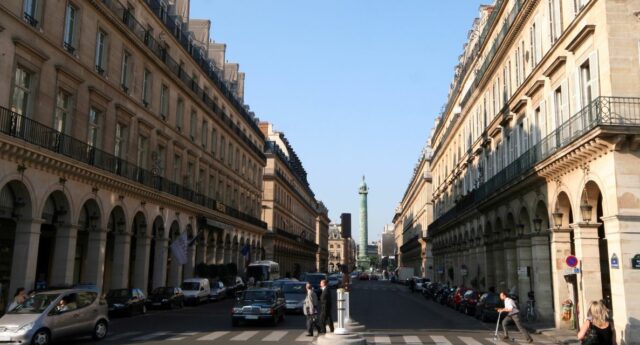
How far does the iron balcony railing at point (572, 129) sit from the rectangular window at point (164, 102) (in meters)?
20.9

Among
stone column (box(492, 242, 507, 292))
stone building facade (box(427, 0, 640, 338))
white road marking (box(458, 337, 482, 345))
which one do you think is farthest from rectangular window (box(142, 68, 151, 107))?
white road marking (box(458, 337, 482, 345))

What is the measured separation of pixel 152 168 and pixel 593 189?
81.7 ft

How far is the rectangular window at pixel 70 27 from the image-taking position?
25531 mm

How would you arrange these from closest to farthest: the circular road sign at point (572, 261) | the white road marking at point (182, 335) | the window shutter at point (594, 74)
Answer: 1. the white road marking at point (182, 335)
2. the window shutter at point (594, 74)
3. the circular road sign at point (572, 261)

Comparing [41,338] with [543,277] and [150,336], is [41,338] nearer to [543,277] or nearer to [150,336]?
[150,336]

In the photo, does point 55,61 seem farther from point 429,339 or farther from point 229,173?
point 229,173

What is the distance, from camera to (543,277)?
25312 mm

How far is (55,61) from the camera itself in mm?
24312

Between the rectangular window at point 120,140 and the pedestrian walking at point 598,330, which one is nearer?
the pedestrian walking at point 598,330

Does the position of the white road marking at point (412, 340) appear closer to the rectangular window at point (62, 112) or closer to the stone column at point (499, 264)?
the stone column at point (499, 264)

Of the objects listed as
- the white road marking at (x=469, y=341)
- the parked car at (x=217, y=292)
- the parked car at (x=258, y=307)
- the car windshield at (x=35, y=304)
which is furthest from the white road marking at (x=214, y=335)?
the parked car at (x=217, y=292)

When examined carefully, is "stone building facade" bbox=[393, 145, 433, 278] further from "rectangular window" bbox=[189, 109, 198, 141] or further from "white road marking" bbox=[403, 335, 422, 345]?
"white road marking" bbox=[403, 335, 422, 345]

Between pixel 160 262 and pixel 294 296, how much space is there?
11.6 meters

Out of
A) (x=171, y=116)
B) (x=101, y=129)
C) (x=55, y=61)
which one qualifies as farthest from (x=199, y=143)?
(x=55, y=61)
